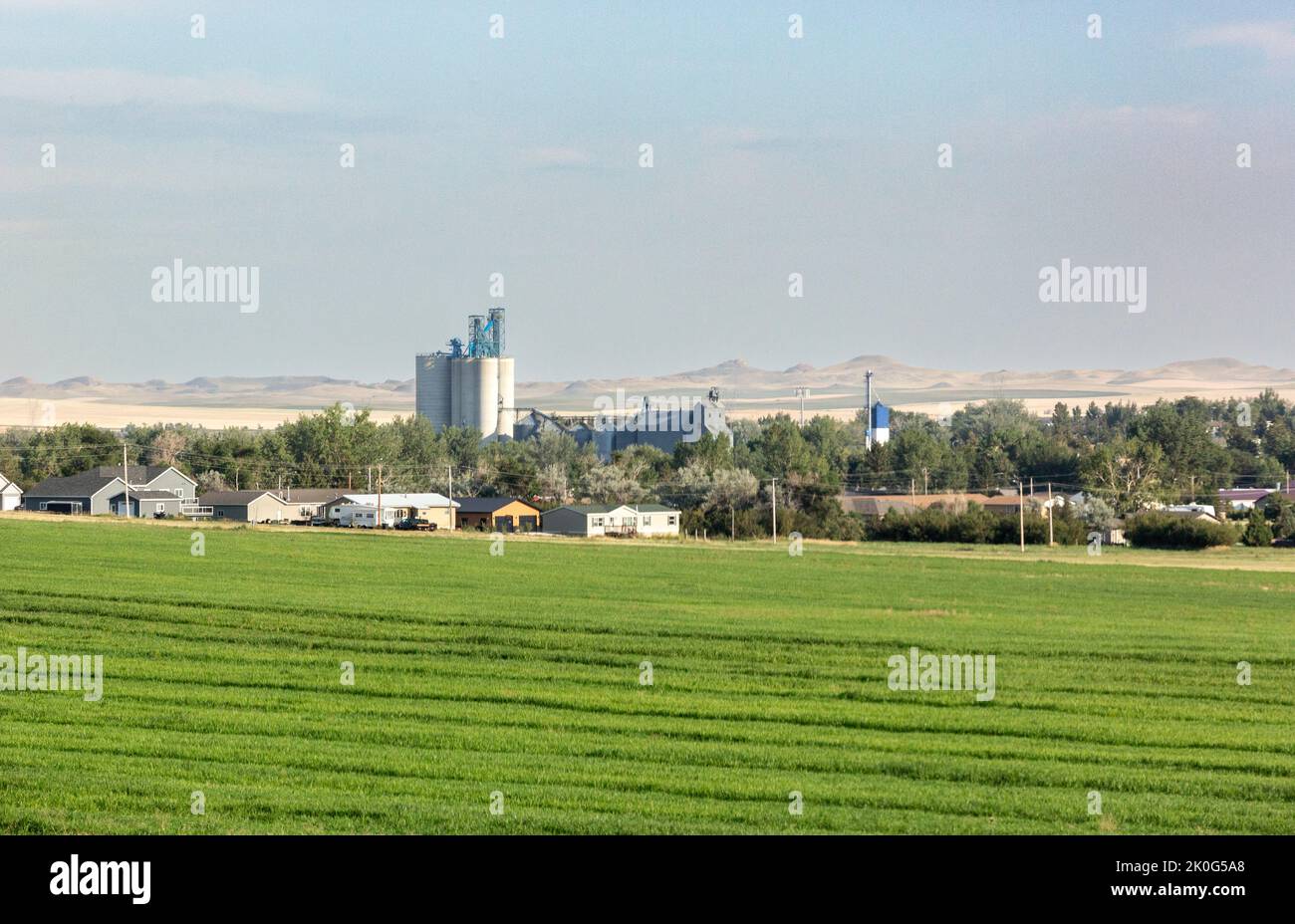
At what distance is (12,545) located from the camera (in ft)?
174

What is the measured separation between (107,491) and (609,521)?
34094mm

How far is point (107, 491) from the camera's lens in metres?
98.5

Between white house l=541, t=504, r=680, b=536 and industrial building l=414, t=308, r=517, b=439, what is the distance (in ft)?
224

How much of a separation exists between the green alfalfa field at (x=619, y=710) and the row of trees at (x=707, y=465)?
2240 inches

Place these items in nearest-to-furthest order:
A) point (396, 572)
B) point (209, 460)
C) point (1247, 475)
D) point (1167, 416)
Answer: point (396, 572), point (209, 460), point (1167, 416), point (1247, 475)

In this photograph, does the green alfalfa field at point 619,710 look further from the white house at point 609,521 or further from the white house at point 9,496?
the white house at point 9,496

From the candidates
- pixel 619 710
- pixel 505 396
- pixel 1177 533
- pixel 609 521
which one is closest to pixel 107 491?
pixel 609 521

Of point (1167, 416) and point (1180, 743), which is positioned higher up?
point (1167, 416)

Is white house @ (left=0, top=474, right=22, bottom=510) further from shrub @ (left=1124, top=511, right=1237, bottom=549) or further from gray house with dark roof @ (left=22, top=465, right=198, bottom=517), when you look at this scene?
shrub @ (left=1124, top=511, right=1237, bottom=549)

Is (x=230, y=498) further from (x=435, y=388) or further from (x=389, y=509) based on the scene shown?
(x=435, y=388)
